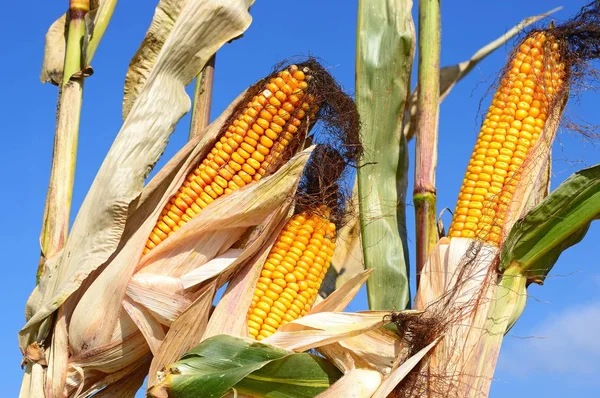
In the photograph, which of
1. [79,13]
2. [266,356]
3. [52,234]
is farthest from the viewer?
[79,13]

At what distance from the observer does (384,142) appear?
3715mm

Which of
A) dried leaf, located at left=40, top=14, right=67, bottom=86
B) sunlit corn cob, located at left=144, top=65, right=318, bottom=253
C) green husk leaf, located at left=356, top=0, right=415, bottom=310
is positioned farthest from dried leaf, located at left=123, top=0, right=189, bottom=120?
green husk leaf, located at left=356, top=0, right=415, bottom=310

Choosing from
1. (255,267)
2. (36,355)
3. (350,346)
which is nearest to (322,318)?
(350,346)

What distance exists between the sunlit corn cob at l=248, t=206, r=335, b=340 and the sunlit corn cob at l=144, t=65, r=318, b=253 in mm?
277

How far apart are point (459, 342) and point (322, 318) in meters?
0.50

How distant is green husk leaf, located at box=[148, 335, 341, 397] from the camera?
9.23ft

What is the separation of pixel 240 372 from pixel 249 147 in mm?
945

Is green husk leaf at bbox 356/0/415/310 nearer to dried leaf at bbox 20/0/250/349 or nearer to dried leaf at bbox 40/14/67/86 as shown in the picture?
dried leaf at bbox 20/0/250/349

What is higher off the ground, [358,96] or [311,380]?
[358,96]

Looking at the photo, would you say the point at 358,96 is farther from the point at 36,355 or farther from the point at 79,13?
the point at 36,355

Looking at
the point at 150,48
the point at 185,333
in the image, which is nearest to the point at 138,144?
the point at 150,48

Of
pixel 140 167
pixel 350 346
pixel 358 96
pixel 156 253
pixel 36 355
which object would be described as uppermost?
pixel 358 96

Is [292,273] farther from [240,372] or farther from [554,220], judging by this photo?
[554,220]

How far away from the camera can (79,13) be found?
3.97 meters
